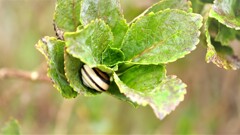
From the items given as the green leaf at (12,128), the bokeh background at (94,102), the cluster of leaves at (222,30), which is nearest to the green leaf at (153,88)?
the cluster of leaves at (222,30)

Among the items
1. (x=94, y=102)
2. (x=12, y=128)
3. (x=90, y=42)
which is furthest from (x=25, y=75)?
(x=94, y=102)

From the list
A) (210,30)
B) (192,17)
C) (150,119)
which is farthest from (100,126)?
(192,17)

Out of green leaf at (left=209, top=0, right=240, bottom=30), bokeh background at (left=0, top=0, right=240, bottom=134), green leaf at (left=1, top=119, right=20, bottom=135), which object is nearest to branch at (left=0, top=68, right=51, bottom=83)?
green leaf at (left=1, top=119, right=20, bottom=135)

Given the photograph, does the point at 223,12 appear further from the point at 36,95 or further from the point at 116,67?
the point at 36,95

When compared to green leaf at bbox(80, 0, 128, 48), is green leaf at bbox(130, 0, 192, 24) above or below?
below

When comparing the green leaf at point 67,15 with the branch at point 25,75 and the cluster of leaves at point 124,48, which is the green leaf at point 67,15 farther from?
the branch at point 25,75

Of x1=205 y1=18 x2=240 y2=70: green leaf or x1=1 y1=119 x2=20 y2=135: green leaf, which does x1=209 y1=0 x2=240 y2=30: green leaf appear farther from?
x1=1 y1=119 x2=20 y2=135: green leaf
